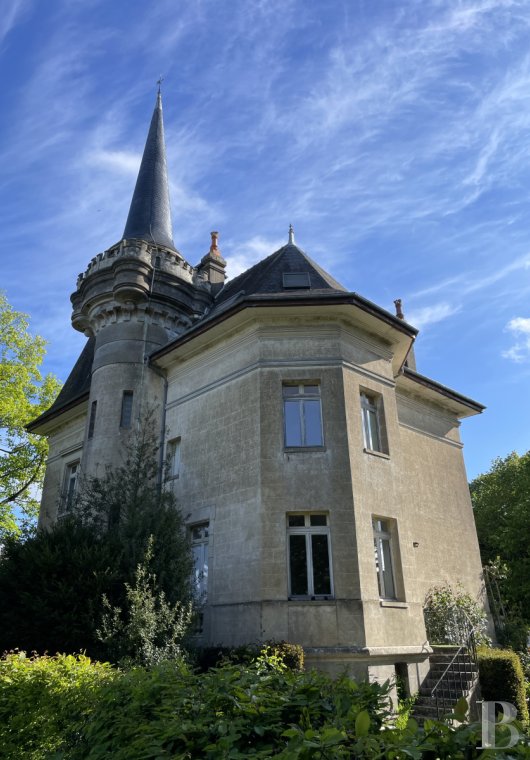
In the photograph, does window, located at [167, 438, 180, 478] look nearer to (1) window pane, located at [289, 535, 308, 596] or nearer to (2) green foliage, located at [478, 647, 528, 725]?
(1) window pane, located at [289, 535, 308, 596]

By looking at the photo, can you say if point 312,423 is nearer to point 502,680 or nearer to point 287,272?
point 287,272

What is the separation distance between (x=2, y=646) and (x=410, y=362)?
51.2ft

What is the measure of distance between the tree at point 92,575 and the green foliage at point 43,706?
343cm

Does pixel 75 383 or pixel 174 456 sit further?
pixel 75 383

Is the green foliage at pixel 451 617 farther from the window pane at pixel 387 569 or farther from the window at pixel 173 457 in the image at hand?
the window at pixel 173 457

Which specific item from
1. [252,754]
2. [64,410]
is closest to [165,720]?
[252,754]

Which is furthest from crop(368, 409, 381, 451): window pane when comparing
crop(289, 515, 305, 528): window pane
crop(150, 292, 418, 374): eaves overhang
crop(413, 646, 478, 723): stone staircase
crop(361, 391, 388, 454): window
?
crop(413, 646, 478, 723): stone staircase

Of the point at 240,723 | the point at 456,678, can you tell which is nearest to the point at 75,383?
the point at 456,678

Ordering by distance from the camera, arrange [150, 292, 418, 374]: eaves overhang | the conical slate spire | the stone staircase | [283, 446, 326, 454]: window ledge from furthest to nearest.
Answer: the conical slate spire
[150, 292, 418, 374]: eaves overhang
[283, 446, 326, 454]: window ledge
the stone staircase

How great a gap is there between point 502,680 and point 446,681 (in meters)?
1.12

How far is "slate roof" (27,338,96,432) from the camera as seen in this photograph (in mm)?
20656

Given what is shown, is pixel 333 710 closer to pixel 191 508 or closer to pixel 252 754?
pixel 252 754

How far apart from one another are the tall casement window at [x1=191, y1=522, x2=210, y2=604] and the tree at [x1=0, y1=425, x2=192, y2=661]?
108 centimetres

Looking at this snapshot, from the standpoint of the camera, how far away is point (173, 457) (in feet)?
51.3
